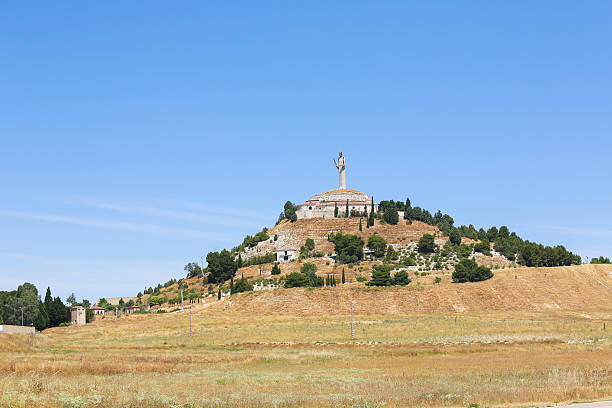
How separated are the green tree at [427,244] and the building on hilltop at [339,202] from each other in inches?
983

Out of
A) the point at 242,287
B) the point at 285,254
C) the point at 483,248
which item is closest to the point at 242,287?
the point at 242,287

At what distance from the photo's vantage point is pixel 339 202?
161 m

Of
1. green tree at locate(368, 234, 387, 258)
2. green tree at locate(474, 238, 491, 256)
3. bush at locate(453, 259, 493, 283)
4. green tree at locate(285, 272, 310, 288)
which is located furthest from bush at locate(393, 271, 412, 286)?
green tree at locate(474, 238, 491, 256)

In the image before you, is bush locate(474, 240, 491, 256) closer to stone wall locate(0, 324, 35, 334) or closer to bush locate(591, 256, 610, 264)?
bush locate(591, 256, 610, 264)

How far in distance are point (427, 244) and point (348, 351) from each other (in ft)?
272

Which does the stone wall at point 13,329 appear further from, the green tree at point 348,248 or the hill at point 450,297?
the green tree at point 348,248

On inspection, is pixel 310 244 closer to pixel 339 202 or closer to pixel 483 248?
pixel 339 202

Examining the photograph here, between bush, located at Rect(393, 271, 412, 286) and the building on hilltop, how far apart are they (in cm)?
4523

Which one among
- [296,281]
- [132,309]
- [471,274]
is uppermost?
[471,274]

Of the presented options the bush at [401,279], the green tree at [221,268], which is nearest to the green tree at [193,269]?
the green tree at [221,268]

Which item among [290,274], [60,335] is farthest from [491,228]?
[60,335]

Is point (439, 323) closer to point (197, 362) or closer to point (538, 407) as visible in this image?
point (197, 362)

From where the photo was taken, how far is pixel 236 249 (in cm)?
15900

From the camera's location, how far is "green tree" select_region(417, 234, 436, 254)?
443ft
